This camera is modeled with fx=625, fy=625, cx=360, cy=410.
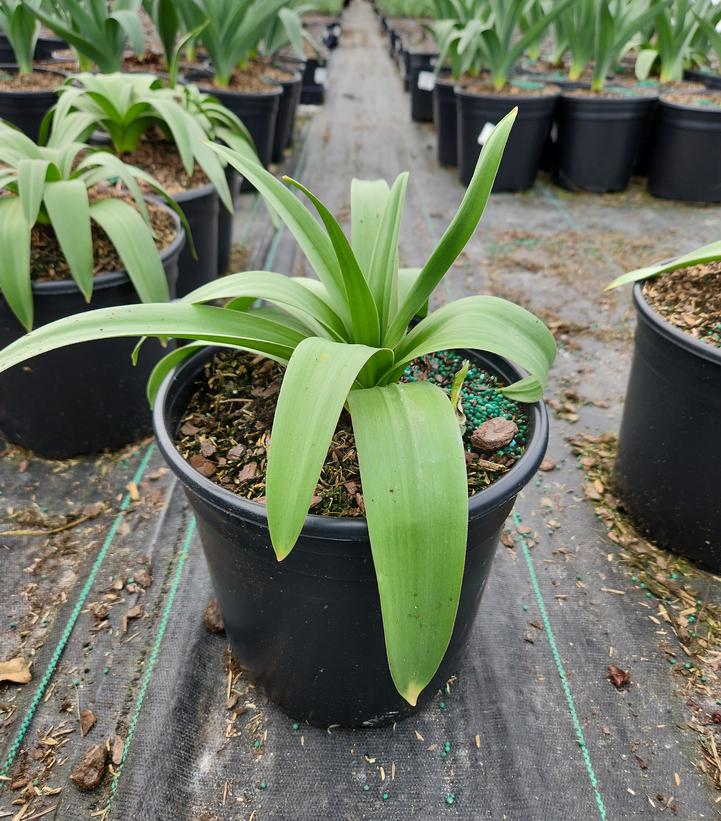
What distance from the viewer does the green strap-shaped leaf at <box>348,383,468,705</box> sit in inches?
28.8

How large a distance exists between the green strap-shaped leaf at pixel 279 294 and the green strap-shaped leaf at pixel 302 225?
0.07 feet

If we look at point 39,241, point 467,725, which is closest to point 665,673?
point 467,725

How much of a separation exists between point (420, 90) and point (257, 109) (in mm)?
2219

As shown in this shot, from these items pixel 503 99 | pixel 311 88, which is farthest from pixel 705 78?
pixel 311 88

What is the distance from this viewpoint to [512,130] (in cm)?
368

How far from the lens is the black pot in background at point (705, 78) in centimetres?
418

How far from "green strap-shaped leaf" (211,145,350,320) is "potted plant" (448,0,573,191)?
2.81 meters

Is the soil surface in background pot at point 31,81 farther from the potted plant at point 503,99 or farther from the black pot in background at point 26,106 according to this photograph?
the potted plant at point 503,99

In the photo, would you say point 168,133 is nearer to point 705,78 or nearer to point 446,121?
point 446,121

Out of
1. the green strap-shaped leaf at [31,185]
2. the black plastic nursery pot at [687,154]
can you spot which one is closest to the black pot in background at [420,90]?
the black plastic nursery pot at [687,154]

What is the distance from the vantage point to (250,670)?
3.79ft

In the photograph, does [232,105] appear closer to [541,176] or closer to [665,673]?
[541,176]

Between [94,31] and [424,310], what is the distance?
Answer: 8.08ft

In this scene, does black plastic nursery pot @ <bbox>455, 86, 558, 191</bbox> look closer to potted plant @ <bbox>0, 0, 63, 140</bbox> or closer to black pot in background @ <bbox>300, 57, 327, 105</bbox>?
black pot in background @ <bbox>300, 57, 327, 105</bbox>
